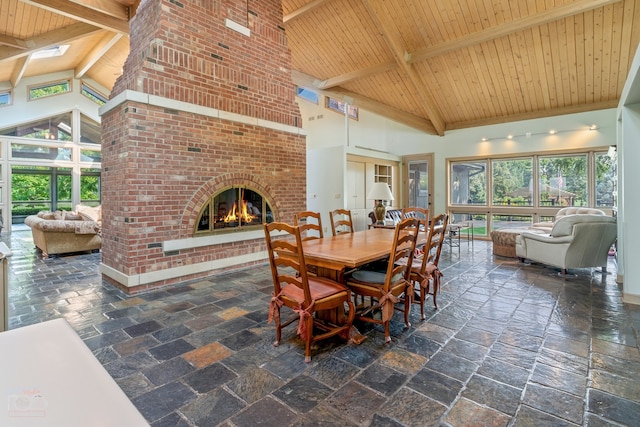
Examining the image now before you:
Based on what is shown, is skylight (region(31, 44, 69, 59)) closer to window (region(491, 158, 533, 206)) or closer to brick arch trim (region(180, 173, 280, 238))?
brick arch trim (region(180, 173, 280, 238))

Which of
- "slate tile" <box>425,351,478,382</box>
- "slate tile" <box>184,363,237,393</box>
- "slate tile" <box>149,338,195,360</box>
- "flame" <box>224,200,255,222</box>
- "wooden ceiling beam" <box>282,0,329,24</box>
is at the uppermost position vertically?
"wooden ceiling beam" <box>282,0,329,24</box>

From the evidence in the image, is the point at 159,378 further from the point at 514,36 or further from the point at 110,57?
the point at 110,57

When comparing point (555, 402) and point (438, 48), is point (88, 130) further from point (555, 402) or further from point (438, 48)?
point (555, 402)

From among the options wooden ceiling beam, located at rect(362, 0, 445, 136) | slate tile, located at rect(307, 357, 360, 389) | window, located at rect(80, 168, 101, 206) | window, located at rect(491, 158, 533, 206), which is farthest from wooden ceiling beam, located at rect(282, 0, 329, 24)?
window, located at rect(80, 168, 101, 206)

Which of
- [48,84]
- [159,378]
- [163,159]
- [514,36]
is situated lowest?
[159,378]

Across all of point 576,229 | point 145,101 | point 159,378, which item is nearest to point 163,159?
point 145,101

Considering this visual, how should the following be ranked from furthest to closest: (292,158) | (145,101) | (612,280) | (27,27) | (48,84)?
(48,84)
(27,27)
(292,158)
(612,280)
(145,101)

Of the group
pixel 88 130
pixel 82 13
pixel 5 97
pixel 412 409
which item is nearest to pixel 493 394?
pixel 412 409

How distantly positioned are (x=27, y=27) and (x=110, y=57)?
11.0 ft

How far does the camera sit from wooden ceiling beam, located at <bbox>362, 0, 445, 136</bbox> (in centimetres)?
543

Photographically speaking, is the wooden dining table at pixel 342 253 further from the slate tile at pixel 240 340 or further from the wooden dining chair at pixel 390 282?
the slate tile at pixel 240 340

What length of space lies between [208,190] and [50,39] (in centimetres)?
554

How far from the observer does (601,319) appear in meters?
2.95

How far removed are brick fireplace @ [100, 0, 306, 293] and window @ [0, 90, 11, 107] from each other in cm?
777
